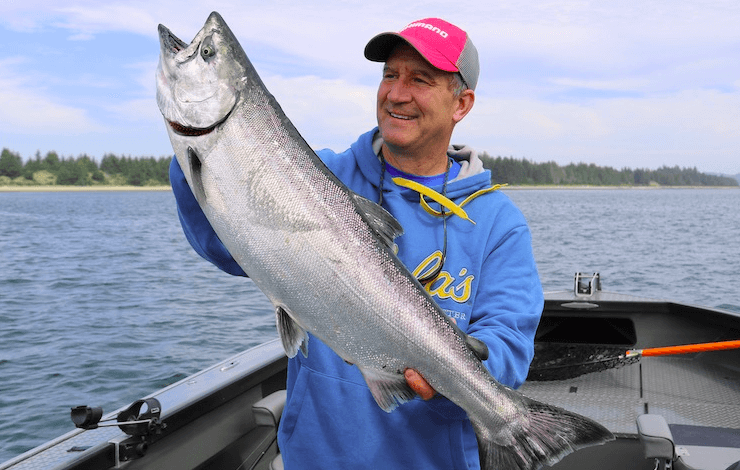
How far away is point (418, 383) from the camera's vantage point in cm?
241

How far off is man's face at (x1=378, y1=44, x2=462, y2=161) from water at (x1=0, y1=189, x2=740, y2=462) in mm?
7841

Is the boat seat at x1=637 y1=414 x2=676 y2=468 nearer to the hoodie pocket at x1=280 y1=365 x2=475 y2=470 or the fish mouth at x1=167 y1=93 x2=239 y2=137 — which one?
the hoodie pocket at x1=280 y1=365 x2=475 y2=470

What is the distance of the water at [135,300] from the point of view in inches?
442

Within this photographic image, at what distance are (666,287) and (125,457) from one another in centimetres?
2373

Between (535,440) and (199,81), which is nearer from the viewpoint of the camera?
(199,81)

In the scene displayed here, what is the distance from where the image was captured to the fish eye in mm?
2312

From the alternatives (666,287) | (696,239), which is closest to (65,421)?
(666,287)

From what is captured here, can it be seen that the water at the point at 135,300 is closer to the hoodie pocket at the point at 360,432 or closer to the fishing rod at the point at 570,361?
the fishing rod at the point at 570,361

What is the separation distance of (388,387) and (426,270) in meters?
0.57

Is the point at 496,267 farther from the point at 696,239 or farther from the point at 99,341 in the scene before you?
the point at 696,239

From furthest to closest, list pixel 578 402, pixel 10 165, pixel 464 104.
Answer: pixel 10 165, pixel 578 402, pixel 464 104

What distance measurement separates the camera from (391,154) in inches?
118

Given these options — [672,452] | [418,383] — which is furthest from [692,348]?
[418,383]

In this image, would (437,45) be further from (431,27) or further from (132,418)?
(132,418)
